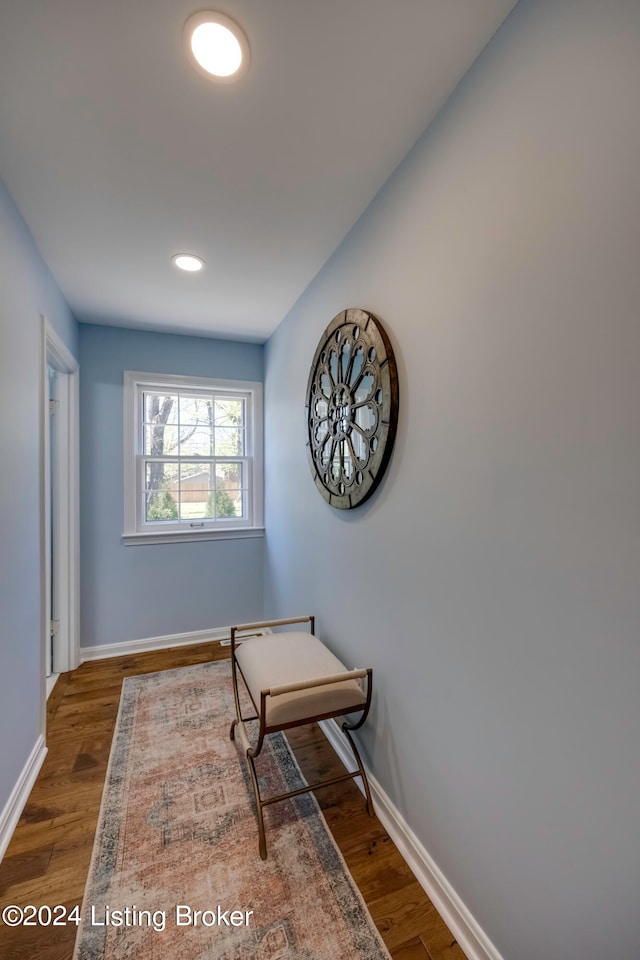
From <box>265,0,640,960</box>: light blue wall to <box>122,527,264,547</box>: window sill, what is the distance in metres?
2.00

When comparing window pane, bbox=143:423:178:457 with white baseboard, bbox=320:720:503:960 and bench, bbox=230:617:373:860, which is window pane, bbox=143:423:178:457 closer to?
bench, bbox=230:617:373:860

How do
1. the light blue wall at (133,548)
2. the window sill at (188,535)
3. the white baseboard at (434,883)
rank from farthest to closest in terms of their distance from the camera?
→ the window sill at (188,535)
the light blue wall at (133,548)
the white baseboard at (434,883)

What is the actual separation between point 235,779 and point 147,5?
8.64 feet

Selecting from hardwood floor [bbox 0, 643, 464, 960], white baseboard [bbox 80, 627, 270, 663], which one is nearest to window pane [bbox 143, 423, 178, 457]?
white baseboard [bbox 80, 627, 270, 663]

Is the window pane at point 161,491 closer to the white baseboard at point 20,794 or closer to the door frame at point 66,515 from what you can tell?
the door frame at point 66,515

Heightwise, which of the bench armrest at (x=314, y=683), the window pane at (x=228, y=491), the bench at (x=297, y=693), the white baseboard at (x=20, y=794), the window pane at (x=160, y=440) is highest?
the window pane at (x=160, y=440)

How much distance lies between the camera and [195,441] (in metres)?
3.29

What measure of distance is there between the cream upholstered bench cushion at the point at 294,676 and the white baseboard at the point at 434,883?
0.39 meters

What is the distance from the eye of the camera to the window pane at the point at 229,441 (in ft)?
11.0

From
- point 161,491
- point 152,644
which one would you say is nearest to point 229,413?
point 161,491

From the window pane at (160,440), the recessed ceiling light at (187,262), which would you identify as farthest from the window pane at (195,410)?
the recessed ceiling light at (187,262)

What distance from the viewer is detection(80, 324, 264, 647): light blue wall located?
9.67ft

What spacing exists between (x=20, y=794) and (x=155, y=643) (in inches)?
58.2

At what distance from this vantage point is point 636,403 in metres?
0.75
